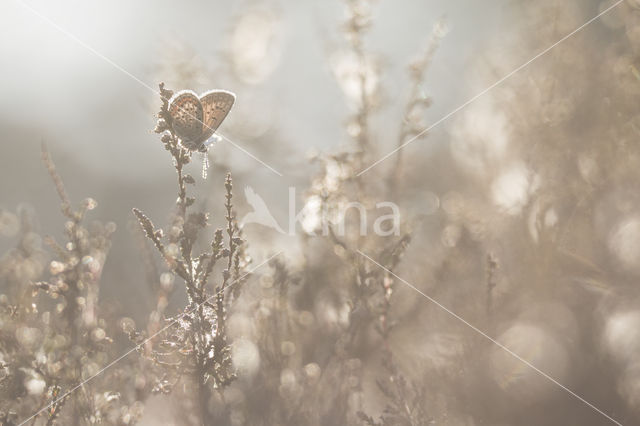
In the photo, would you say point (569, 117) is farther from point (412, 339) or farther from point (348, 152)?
point (412, 339)

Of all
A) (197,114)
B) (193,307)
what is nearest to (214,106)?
(197,114)

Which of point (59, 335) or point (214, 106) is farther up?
point (214, 106)

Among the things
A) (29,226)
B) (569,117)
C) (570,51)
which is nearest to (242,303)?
(29,226)

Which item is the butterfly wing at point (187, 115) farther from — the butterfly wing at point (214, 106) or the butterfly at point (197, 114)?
the butterfly wing at point (214, 106)

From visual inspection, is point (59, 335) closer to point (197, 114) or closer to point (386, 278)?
point (197, 114)

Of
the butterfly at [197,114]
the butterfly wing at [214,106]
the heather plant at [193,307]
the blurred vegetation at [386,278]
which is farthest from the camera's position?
the butterfly wing at [214,106]

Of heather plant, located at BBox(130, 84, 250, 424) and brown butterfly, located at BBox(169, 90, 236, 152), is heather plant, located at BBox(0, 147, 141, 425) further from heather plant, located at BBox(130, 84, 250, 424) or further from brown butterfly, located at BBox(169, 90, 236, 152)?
brown butterfly, located at BBox(169, 90, 236, 152)

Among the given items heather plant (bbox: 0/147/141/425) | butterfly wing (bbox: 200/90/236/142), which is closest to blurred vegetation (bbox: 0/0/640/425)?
heather plant (bbox: 0/147/141/425)

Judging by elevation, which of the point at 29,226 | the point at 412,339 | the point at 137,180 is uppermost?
the point at 137,180

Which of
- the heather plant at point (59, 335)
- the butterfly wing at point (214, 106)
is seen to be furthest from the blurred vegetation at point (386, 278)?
the butterfly wing at point (214, 106)
